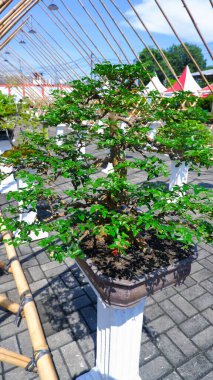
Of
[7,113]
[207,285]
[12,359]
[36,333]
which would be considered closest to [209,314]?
[207,285]

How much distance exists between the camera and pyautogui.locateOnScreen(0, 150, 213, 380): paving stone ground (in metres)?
2.52

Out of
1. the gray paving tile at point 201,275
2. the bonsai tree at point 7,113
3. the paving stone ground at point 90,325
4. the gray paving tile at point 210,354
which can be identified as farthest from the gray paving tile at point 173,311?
the bonsai tree at point 7,113

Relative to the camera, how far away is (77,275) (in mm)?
3756

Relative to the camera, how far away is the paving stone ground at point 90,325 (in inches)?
99.3

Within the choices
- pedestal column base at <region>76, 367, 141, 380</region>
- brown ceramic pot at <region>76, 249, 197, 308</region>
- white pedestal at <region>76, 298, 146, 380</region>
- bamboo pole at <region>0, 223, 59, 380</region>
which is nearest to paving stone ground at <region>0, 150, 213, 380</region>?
pedestal column base at <region>76, 367, 141, 380</region>

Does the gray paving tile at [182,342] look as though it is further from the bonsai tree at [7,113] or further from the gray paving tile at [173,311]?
the bonsai tree at [7,113]

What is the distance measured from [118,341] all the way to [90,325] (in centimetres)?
111

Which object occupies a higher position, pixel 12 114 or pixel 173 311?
pixel 12 114

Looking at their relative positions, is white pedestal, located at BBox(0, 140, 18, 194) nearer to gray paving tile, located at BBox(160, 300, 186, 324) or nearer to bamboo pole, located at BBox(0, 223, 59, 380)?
bamboo pole, located at BBox(0, 223, 59, 380)

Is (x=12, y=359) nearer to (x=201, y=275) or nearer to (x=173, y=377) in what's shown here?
(x=173, y=377)

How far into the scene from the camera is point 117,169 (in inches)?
76.5

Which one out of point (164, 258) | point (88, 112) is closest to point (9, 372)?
point (164, 258)

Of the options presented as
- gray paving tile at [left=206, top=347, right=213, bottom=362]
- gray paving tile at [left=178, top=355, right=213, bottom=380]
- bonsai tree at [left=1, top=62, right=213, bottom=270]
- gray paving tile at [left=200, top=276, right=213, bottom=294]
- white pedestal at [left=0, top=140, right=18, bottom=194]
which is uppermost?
bonsai tree at [left=1, top=62, right=213, bottom=270]

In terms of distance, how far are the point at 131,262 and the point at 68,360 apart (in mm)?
1483
